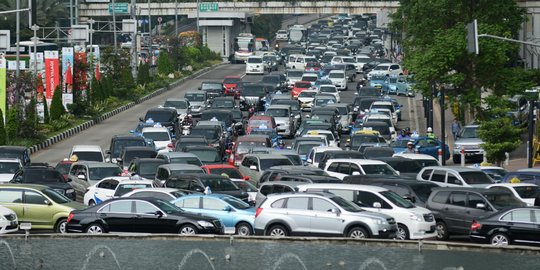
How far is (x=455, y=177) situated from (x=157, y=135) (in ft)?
62.5

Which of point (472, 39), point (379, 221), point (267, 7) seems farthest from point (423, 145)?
point (267, 7)

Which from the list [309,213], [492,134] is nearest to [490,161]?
[492,134]

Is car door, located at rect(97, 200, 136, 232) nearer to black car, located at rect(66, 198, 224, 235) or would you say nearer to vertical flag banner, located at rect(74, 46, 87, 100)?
black car, located at rect(66, 198, 224, 235)

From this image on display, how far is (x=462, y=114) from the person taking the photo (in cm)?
6619

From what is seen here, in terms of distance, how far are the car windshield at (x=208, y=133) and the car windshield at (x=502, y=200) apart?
903 inches

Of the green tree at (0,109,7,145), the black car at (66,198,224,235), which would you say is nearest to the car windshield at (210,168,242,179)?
the black car at (66,198,224,235)

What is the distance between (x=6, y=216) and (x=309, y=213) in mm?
7225

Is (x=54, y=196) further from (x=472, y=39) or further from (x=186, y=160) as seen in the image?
(x=472, y=39)

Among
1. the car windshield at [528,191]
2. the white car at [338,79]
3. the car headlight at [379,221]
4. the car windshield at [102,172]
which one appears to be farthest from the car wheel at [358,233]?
the white car at [338,79]

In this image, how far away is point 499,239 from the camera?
30.8m

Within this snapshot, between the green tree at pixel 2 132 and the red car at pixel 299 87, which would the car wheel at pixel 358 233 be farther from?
the red car at pixel 299 87

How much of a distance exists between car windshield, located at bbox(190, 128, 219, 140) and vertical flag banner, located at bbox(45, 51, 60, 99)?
14.3 meters

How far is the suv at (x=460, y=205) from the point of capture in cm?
3294

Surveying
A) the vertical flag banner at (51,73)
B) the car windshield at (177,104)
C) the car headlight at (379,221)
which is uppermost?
the vertical flag banner at (51,73)
